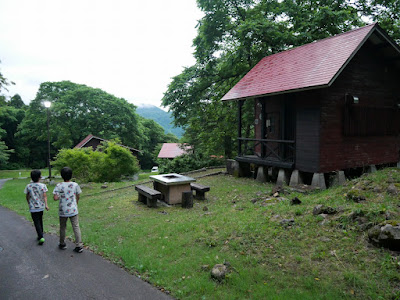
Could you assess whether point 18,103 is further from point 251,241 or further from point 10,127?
point 251,241

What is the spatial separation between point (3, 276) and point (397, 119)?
16360mm

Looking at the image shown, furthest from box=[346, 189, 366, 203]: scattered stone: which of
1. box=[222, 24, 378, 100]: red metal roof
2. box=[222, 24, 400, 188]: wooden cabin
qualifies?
box=[222, 24, 378, 100]: red metal roof

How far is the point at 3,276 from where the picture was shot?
509cm

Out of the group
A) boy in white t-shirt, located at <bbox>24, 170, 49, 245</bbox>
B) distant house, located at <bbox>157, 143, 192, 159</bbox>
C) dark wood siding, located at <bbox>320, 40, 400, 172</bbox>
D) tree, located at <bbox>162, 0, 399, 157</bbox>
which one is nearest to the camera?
boy in white t-shirt, located at <bbox>24, 170, 49, 245</bbox>

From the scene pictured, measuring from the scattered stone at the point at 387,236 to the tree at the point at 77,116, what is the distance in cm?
3954

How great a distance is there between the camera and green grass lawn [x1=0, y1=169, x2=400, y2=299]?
4227 mm

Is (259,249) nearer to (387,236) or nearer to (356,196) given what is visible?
(387,236)

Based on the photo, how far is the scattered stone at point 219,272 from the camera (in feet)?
15.2

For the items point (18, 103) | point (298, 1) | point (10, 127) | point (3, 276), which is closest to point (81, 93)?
point (10, 127)

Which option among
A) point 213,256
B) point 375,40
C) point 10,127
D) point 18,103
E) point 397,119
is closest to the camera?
point 213,256

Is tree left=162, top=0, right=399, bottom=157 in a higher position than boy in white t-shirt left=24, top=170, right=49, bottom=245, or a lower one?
higher

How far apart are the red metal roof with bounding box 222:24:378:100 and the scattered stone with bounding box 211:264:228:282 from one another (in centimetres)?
755

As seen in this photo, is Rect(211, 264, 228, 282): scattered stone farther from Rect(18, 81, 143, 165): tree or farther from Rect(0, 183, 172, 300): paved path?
Rect(18, 81, 143, 165): tree

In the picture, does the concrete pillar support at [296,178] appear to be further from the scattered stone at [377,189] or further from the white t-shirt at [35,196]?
the white t-shirt at [35,196]
